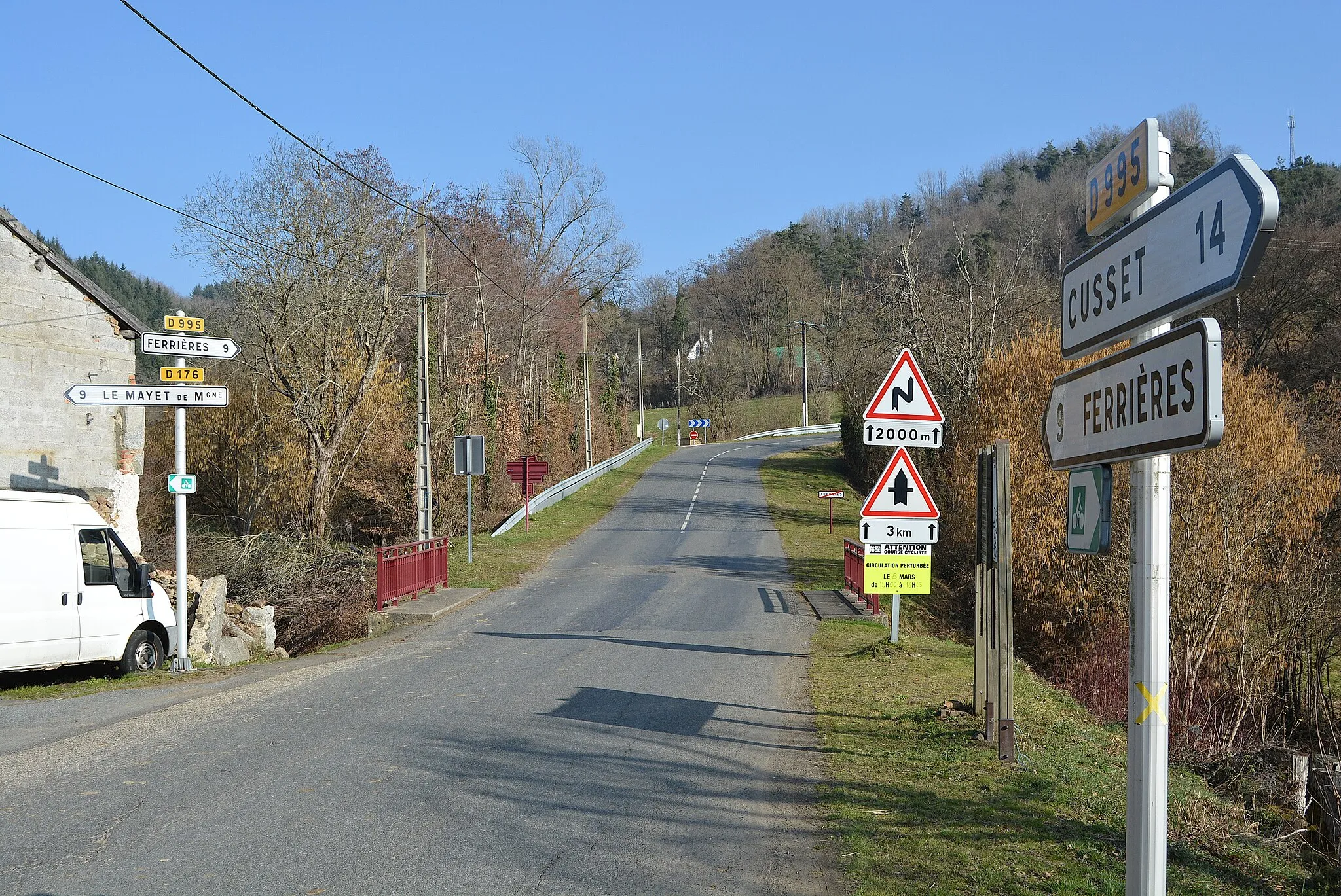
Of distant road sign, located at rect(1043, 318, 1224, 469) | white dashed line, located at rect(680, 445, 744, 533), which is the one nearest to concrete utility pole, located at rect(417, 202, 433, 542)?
white dashed line, located at rect(680, 445, 744, 533)

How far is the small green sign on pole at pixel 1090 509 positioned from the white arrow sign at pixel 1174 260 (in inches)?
20.1

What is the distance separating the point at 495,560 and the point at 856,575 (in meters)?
10.4

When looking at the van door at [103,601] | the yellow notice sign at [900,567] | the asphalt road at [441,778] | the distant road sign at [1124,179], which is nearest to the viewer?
the distant road sign at [1124,179]

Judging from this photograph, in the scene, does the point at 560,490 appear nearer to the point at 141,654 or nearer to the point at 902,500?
the point at 141,654

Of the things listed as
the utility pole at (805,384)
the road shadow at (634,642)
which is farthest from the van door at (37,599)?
the utility pole at (805,384)

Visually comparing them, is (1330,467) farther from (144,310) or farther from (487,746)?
(144,310)

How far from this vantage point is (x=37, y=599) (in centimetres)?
1233

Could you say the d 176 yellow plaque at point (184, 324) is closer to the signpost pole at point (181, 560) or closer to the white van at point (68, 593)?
the signpost pole at point (181, 560)

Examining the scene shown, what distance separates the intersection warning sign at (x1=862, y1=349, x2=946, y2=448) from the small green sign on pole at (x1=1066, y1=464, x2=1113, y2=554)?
639cm

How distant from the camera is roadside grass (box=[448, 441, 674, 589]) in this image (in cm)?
2475

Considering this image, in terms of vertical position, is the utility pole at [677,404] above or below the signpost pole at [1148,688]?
above

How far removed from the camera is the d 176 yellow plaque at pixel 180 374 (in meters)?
13.3

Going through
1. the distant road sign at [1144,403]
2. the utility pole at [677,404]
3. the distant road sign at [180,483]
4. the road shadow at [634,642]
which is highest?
the utility pole at [677,404]

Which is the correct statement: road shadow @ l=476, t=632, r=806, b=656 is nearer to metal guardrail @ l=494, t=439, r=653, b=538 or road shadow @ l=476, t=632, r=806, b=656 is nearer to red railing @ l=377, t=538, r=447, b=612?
red railing @ l=377, t=538, r=447, b=612
